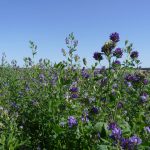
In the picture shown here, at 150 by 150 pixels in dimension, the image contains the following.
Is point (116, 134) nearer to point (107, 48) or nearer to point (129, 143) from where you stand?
point (129, 143)

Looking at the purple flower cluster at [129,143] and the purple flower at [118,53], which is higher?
the purple flower at [118,53]

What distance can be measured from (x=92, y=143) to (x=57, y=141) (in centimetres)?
73

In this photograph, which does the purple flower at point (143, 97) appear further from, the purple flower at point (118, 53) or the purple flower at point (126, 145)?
the purple flower at point (126, 145)

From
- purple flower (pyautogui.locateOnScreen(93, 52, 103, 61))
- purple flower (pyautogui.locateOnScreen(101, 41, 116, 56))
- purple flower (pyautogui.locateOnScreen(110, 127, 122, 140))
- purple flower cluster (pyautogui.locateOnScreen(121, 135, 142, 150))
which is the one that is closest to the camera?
purple flower cluster (pyautogui.locateOnScreen(121, 135, 142, 150))

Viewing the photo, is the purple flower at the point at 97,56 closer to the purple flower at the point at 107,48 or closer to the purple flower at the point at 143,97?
the purple flower at the point at 107,48

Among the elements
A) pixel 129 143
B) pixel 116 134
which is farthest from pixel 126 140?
pixel 116 134

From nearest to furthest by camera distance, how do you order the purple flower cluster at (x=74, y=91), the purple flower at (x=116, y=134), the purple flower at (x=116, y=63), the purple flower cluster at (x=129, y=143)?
1. the purple flower cluster at (x=129, y=143)
2. the purple flower at (x=116, y=134)
3. the purple flower at (x=116, y=63)
4. the purple flower cluster at (x=74, y=91)

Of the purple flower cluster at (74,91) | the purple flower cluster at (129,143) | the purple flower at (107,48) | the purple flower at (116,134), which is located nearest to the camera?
the purple flower cluster at (129,143)

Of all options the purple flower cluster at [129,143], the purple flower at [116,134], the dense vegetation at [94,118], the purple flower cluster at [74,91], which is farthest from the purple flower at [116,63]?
the purple flower cluster at [129,143]

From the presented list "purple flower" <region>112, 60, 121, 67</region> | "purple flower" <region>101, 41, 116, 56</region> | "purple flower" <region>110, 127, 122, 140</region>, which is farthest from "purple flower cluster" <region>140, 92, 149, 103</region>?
"purple flower" <region>110, 127, 122, 140</region>

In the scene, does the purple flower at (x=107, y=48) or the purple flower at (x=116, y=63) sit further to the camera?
the purple flower at (x=107, y=48)

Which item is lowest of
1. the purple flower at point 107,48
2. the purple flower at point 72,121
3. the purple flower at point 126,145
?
the purple flower at point 126,145

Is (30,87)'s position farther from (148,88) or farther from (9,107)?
(148,88)

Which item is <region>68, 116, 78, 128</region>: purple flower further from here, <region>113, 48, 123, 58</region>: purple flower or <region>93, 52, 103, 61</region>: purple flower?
<region>113, 48, 123, 58</region>: purple flower
